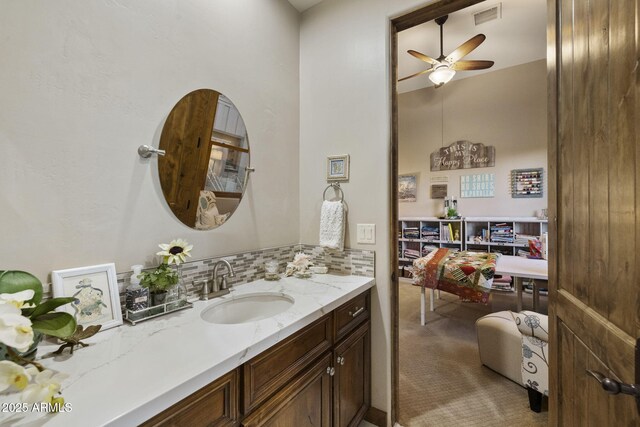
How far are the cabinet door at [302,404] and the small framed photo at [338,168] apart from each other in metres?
1.02

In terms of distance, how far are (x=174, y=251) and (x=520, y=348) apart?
231 centimetres

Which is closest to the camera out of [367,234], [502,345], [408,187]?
[367,234]

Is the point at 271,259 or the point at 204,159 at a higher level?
the point at 204,159

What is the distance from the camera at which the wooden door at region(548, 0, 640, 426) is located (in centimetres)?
59

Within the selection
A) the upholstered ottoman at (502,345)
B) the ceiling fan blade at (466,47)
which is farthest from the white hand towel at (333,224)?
the ceiling fan blade at (466,47)

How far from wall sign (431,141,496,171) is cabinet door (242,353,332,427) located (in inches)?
170

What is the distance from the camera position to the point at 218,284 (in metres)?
1.32

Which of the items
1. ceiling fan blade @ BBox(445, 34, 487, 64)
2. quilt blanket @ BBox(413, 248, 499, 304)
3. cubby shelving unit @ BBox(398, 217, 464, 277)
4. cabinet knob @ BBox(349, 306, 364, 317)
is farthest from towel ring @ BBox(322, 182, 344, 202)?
cubby shelving unit @ BBox(398, 217, 464, 277)

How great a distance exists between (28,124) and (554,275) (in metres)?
1.90

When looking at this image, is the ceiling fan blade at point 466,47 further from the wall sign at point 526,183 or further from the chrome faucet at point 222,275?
the chrome faucet at point 222,275

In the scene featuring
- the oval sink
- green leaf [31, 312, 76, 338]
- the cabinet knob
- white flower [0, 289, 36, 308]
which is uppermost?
white flower [0, 289, 36, 308]

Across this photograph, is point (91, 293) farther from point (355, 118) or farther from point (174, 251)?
point (355, 118)

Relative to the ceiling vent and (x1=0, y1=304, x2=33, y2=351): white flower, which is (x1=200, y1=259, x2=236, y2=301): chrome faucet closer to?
(x1=0, y1=304, x2=33, y2=351): white flower

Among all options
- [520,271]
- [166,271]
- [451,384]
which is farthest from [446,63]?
[166,271]
